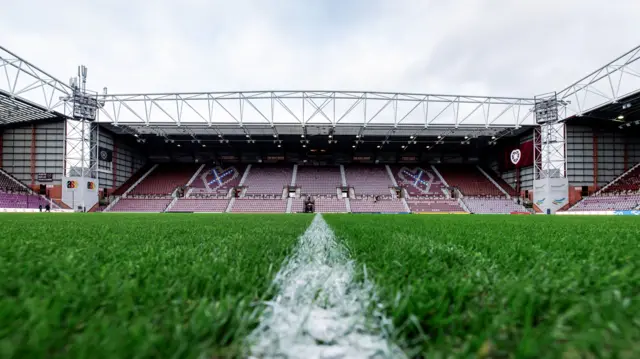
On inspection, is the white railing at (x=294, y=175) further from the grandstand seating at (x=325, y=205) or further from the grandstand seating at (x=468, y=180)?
the grandstand seating at (x=468, y=180)

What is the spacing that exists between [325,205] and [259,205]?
5543mm

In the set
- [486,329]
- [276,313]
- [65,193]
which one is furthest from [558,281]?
[65,193]

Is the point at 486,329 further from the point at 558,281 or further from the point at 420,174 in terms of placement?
the point at 420,174

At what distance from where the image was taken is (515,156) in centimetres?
2620

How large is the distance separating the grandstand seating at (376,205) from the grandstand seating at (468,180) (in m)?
7.11

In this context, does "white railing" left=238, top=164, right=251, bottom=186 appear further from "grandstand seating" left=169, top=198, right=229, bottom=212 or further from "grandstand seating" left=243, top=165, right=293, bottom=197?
"grandstand seating" left=169, top=198, right=229, bottom=212

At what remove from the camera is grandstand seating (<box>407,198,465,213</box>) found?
25.6 meters

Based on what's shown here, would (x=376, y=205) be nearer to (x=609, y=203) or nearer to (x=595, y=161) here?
(x=609, y=203)

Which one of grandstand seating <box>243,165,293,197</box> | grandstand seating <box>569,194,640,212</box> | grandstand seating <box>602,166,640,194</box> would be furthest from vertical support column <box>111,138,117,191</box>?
grandstand seating <box>602,166,640,194</box>

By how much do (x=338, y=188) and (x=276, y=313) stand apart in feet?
95.0

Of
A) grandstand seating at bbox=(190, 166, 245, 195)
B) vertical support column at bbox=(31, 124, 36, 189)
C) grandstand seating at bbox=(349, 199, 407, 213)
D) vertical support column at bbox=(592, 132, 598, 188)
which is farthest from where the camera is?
grandstand seating at bbox=(190, 166, 245, 195)

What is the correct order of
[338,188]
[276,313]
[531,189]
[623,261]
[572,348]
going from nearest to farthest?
[572,348] → [276,313] → [623,261] → [531,189] → [338,188]

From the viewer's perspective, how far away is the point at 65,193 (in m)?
22.1

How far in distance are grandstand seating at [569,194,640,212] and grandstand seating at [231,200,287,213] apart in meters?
21.5
